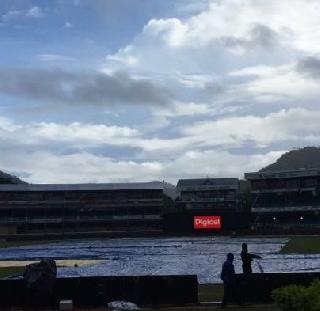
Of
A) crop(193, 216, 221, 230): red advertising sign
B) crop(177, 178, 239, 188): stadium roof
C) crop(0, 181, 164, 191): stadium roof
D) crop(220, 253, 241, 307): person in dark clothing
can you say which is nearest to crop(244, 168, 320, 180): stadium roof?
crop(177, 178, 239, 188): stadium roof

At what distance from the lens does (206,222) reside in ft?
391

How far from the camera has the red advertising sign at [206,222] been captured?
388 feet

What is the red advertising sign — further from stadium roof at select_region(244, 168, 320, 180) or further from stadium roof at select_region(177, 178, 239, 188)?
stadium roof at select_region(177, 178, 239, 188)

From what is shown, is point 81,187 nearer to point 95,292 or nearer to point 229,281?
point 95,292

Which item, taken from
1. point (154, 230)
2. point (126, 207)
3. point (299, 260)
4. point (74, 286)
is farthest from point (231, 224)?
point (74, 286)

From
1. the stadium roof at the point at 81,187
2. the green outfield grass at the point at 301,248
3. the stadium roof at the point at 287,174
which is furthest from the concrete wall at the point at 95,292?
the stadium roof at the point at 81,187

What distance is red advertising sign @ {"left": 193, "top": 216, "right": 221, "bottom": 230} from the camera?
118312 millimetres

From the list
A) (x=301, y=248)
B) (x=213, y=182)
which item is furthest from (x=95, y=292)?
(x=213, y=182)

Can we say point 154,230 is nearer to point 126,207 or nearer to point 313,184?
point 126,207

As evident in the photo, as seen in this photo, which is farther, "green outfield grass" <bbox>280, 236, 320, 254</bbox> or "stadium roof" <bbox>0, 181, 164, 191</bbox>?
"stadium roof" <bbox>0, 181, 164, 191</bbox>

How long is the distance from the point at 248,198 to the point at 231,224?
4048cm

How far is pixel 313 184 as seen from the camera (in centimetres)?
13225

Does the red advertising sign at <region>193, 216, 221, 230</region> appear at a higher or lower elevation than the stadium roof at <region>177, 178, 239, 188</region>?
lower

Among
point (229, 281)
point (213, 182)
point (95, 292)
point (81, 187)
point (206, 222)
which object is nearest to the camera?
point (229, 281)
